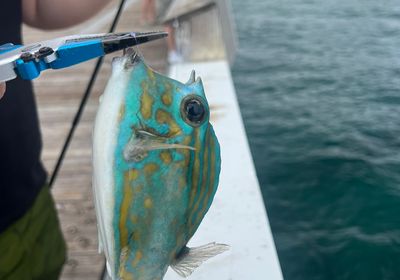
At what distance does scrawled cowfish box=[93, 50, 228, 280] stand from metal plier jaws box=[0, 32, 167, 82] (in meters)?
0.04

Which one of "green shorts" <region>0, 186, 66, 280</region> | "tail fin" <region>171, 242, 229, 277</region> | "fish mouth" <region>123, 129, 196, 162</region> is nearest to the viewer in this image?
"fish mouth" <region>123, 129, 196, 162</region>

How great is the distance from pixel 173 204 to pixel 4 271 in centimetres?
93

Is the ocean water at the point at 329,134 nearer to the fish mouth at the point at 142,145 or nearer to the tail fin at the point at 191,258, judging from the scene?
the tail fin at the point at 191,258

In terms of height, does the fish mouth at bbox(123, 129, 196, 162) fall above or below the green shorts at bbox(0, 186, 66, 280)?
above

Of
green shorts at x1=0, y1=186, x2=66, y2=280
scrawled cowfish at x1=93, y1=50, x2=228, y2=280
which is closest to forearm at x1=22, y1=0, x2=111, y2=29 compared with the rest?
green shorts at x1=0, y1=186, x2=66, y2=280

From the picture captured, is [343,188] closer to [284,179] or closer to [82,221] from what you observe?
[284,179]

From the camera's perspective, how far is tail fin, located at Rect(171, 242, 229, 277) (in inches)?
42.6

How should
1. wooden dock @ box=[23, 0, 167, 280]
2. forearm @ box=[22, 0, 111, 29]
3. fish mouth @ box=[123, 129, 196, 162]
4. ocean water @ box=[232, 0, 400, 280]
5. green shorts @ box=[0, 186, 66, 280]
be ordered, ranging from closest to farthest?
fish mouth @ box=[123, 129, 196, 162] → forearm @ box=[22, 0, 111, 29] → green shorts @ box=[0, 186, 66, 280] → wooden dock @ box=[23, 0, 167, 280] → ocean water @ box=[232, 0, 400, 280]

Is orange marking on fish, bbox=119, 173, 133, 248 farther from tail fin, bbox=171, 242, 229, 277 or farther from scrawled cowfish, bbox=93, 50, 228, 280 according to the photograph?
tail fin, bbox=171, 242, 229, 277

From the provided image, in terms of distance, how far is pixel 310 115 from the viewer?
5633 millimetres

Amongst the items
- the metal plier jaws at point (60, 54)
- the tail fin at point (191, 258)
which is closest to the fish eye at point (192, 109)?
the metal plier jaws at point (60, 54)

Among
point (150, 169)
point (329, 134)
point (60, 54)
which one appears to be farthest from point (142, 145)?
point (329, 134)

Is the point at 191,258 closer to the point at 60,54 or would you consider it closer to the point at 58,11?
the point at 60,54

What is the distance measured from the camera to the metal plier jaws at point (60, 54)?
0.95 meters
